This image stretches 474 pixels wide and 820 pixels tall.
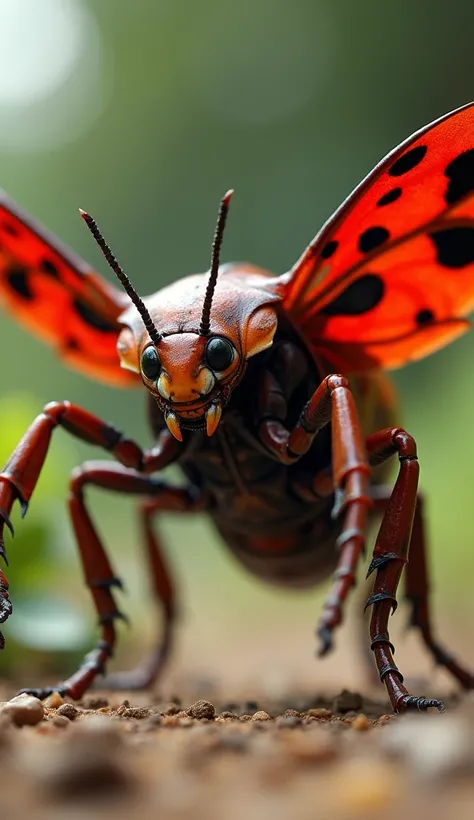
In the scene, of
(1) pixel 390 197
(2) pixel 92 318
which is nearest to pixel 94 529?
(2) pixel 92 318

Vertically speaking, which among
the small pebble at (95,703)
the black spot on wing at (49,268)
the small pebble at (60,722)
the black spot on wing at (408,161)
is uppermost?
the black spot on wing at (49,268)

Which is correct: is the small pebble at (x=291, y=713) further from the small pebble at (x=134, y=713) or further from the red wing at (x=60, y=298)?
the red wing at (x=60, y=298)

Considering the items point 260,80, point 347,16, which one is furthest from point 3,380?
point 347,16

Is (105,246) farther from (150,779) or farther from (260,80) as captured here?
(260,80)

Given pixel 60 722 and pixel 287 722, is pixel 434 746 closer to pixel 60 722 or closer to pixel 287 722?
pixel 287 722

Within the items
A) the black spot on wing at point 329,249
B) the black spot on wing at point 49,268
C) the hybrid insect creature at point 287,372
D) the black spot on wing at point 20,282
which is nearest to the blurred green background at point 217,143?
the hybrid insect creature at point 287,372

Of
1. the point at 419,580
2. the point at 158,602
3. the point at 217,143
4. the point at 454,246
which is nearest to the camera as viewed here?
the point at 454,246

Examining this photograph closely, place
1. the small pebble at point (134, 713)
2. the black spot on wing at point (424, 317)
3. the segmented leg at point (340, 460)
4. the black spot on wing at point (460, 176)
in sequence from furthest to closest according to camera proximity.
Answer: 1. the black spot on wing at point (424, 317)
2. the black spot on wing at point (460, 176)
3. the small pebble at point (134, 713)
4. the segmented leg at point (340, 460)
